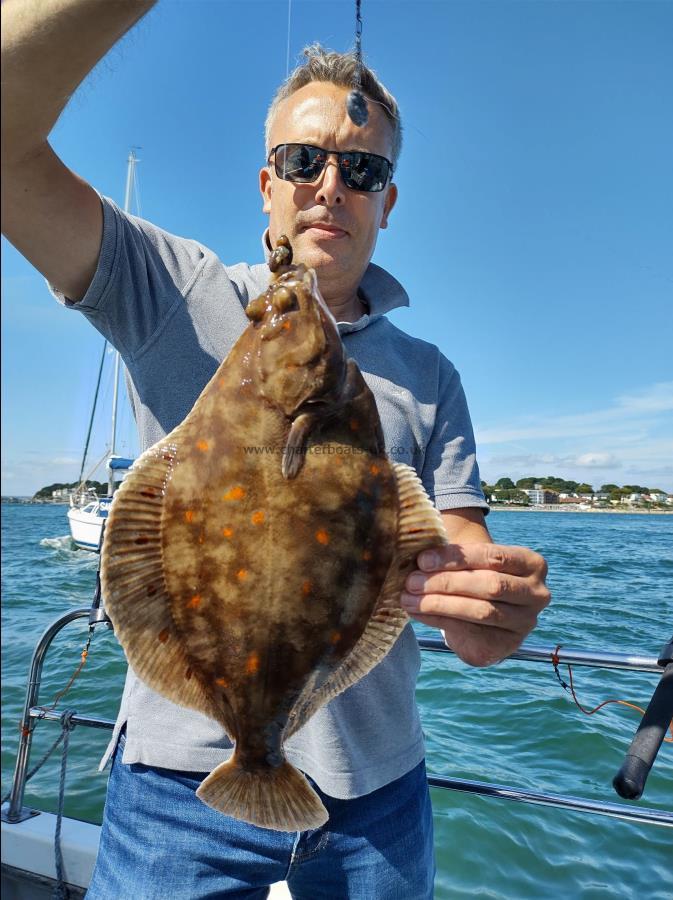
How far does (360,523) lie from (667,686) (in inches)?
81.5

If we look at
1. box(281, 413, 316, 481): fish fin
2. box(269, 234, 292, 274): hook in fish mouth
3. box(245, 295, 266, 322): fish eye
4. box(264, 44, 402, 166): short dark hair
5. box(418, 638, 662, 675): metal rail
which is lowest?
box(418, 638, 662, 675): metal rail

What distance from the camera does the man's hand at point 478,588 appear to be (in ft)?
5.87

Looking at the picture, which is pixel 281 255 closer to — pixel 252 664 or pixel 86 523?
pixel 252 664

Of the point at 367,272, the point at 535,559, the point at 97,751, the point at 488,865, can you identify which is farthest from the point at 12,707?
the point at 535,559

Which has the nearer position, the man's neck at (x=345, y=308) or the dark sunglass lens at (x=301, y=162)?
the dark sunglass lens at (x=301, y=162)

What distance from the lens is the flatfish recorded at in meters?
1.79

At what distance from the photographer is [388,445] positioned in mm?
2699

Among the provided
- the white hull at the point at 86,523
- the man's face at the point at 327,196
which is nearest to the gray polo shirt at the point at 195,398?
the man's face at the point at 327,196

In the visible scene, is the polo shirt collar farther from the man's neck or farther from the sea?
the sea

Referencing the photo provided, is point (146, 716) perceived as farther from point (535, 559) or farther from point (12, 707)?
point (12, 707)

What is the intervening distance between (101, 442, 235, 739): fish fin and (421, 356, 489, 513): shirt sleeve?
130cm

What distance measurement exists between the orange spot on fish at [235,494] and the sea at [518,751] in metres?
0.61

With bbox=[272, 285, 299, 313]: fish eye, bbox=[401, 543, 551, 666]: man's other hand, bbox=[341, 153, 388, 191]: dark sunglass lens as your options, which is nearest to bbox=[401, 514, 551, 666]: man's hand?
bbox=[401, 543, 551, 666]: man's other hand

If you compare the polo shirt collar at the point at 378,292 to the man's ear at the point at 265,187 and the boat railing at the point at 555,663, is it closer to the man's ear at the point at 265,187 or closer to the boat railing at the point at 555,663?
the man's ear at the point at 265,187
